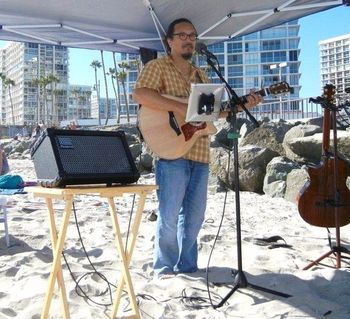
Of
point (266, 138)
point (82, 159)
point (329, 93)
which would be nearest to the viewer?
point (82, 159)

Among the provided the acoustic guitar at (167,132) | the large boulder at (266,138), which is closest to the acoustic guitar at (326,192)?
the acoustic guitar at (167,132)

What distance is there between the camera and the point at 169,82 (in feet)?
11.3

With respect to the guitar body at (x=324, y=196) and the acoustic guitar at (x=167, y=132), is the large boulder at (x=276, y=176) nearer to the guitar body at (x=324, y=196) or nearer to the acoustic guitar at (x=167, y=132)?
the guitar body at (x=324, y=196)

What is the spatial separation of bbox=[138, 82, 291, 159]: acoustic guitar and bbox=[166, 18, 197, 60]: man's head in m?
0.41

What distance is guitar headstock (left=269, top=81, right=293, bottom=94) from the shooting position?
3088 mm

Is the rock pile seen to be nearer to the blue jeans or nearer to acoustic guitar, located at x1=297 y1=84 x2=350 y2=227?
acoustic guitar, located at x1=297 y1=84 x2=350 y2=227

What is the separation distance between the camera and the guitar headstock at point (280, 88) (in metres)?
3.09

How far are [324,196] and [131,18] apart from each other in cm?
252

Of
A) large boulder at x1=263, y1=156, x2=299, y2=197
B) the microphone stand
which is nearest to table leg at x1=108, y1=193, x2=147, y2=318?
the microphone stand

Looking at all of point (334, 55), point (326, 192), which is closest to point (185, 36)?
point (326, 192)

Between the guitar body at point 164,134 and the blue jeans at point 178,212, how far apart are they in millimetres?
98

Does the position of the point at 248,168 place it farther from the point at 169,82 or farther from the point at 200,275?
the point at 169,82

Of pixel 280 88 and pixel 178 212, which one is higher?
pixel 280 88

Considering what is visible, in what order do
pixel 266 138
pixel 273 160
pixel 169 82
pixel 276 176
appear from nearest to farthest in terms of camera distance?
pixel 169 82
pixel 276 176
pixel 273 160
pixel 266 138
